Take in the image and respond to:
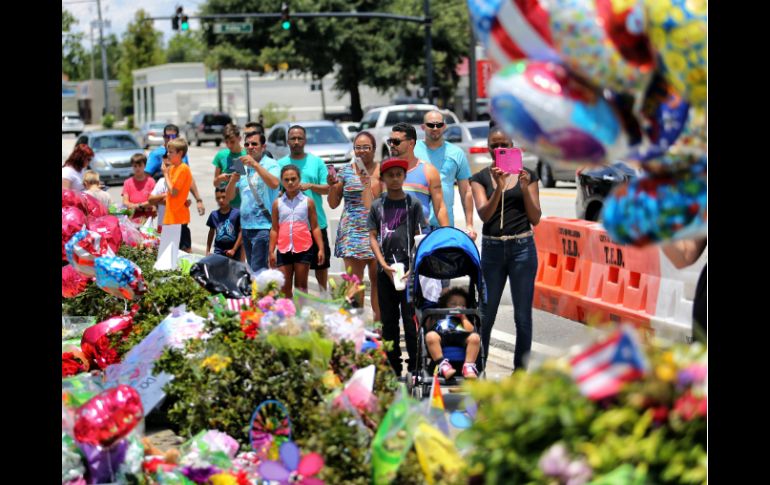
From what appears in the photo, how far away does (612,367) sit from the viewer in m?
3.08

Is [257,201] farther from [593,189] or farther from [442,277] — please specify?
[593,189]

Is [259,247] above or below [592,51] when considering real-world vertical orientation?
below

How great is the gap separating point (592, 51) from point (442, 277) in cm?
419

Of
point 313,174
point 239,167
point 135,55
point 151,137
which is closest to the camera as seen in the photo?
point 313,174

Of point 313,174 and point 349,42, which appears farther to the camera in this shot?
point 349,42

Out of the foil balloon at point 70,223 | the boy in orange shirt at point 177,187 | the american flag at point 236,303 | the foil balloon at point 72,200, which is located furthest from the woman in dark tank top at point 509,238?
the boy in orange shirt at point 177,187

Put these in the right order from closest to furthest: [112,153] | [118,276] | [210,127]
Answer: [118,276], [112,153], [210,127]

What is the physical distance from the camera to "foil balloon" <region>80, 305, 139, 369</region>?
716 centimetres

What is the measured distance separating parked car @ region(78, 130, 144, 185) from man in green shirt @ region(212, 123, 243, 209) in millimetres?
18424

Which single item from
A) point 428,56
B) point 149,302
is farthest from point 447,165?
point 428,56

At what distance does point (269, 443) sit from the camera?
4.84 metres

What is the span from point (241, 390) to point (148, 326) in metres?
1.84

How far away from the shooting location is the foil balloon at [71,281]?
298 inches
